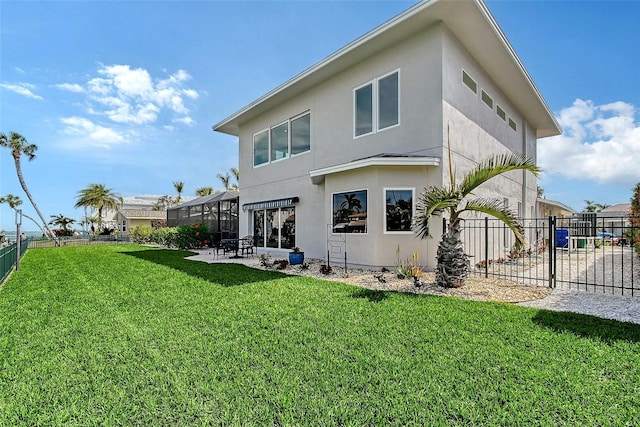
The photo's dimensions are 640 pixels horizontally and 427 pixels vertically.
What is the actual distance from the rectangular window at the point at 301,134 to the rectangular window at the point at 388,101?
4.44 m

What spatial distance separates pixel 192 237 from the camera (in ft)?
77.7

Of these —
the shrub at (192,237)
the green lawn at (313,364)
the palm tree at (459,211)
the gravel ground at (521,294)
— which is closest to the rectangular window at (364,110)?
the palm tree at (459,211)

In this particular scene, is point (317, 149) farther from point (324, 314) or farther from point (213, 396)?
point (213, 396)

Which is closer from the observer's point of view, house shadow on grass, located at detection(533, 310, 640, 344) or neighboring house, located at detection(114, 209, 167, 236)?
house shadow on grass, located at detection(533, 310, 640, 344)

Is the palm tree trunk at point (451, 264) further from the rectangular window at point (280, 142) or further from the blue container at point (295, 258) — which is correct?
the rectangular window at point (280, 142)

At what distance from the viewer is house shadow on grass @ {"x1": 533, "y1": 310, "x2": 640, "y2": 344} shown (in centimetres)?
521

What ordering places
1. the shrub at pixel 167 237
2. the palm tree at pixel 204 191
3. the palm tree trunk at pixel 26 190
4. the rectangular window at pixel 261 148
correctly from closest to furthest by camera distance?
the rectangular window at pixel 261 148, the shrub at pixel 167 237, the palm tree trunk at pixel 26 190, the palm tree at pixel 204 191

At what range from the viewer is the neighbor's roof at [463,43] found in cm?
1055

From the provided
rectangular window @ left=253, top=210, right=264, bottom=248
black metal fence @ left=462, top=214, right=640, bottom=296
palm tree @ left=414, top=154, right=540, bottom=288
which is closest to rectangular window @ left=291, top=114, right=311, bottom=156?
rectangular window @ left=253, top=210, right=264, bottom=248

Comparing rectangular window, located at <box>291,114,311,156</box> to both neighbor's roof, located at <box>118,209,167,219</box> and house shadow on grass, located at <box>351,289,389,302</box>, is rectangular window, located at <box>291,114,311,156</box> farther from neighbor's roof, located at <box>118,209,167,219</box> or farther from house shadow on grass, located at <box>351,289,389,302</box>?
neighbor's roof, located at <box>118,209,167,219</box>

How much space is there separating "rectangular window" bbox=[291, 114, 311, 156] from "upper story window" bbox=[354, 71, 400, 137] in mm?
3296

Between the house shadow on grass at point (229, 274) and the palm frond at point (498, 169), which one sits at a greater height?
the palm frond at point (498, 169)

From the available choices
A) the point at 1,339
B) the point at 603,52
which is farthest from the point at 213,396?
the point at 603,52

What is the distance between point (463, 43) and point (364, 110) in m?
4.57
